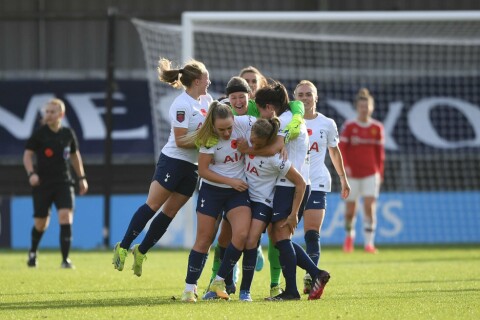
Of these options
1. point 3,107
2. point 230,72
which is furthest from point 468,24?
point 3,107

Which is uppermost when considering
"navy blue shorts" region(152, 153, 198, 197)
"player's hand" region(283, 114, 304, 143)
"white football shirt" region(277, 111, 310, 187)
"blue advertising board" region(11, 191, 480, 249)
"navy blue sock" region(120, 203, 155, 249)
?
"player's hand" region(283, 114, 304, 143)

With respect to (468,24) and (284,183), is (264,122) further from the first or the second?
(468,24)

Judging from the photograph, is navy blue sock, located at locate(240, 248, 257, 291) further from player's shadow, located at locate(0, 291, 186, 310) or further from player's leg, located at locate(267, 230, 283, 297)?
player's shadow, located at locate(0, 291, 186, 310)

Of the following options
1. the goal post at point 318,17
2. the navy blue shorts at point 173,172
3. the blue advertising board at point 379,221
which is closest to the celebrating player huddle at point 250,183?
the navy blue shorts at point 173,172

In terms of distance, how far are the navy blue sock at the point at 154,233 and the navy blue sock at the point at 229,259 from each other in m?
1.20

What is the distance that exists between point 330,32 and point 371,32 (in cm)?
106

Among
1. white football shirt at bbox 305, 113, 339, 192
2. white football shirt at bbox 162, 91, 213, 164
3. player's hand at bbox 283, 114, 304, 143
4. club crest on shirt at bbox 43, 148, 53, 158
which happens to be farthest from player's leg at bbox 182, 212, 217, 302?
club crest on shirt at bbox 43, 148, 53, 158

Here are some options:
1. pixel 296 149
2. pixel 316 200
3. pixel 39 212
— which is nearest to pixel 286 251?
pixel 296 149

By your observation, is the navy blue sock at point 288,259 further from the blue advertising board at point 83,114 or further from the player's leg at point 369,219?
the blue advertising board at point 83,114

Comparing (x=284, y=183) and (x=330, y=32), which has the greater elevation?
(x=284, y=183)

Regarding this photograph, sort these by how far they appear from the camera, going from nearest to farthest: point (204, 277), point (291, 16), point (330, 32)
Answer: point (204, 277)
point (291, 16)
point (330, 32)

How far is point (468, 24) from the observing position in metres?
22.7

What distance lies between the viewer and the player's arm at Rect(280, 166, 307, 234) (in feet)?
28.5

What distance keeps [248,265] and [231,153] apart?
0.90 metres
